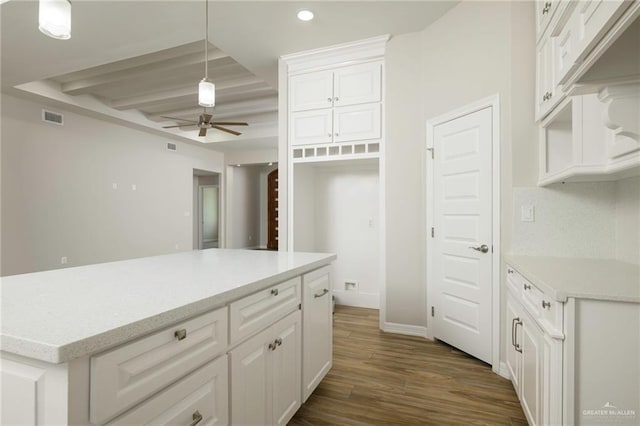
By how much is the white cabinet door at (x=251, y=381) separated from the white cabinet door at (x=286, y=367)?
0.07m

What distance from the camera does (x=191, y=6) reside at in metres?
2.79

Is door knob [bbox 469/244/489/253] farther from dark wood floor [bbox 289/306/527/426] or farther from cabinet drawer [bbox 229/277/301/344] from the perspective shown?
cabinet drawer [bbox 229/277/301/344]

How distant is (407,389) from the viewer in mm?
2242

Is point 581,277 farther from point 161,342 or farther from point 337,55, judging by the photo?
point 337,55

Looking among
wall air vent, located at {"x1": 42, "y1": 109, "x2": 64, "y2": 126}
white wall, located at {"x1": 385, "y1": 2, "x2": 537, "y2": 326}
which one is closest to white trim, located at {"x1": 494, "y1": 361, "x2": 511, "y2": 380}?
white wall, located at {"x1": 385, "y1": 2, "x2": 537, "y2": 326}

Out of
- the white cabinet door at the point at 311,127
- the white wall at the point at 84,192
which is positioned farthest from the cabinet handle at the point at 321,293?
the white wall at the point at 84,192

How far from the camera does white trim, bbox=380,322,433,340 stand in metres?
3.22

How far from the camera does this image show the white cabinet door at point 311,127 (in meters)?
Result: 3.58

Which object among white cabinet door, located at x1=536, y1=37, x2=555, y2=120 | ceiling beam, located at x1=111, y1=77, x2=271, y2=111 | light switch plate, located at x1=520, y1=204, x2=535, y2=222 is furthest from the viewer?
ceiling beam, located at x1=111, y1=77, x2=271, y2=111

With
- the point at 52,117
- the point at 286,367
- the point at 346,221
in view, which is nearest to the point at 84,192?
the point at 52,117

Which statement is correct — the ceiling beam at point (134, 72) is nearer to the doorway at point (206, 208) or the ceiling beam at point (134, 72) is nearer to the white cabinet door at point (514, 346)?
the white cabinet door at point (514, 346)

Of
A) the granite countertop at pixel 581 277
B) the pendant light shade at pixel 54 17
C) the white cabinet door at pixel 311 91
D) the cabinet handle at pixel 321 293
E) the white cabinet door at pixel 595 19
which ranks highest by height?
the white cabinet door at pixel 311 91

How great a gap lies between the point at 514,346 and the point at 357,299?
239 cm

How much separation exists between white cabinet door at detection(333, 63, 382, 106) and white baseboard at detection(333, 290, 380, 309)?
2429 millimetres
